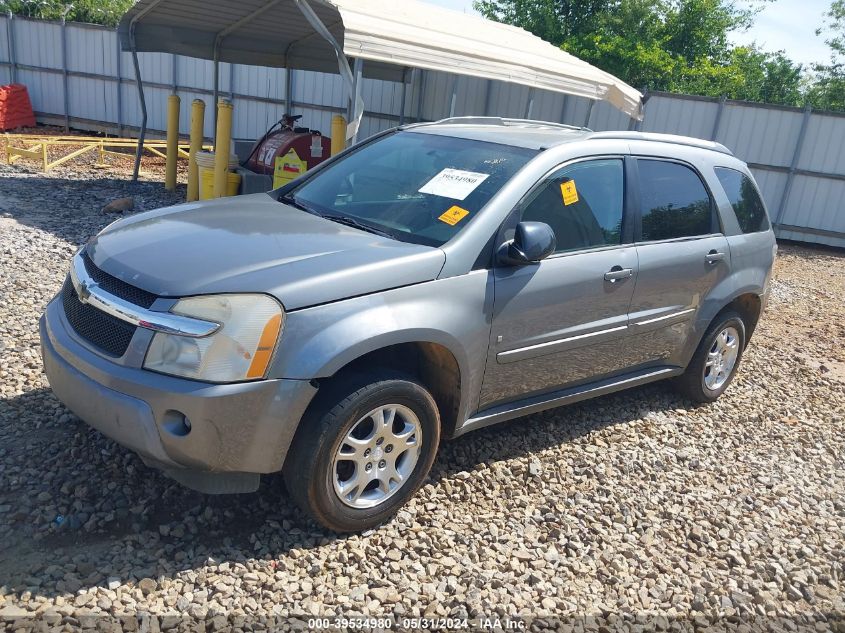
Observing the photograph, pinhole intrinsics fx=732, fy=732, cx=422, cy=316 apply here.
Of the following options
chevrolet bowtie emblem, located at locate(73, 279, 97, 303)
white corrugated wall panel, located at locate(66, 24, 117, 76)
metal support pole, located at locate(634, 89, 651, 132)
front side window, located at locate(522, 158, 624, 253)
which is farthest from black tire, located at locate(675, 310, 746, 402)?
white corrugated wall panel, located at locate(66, 24, 117, 76)

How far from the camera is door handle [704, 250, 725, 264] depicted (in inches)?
187

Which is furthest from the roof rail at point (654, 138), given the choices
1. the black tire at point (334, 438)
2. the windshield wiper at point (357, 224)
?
the black tire at point (334, 438)

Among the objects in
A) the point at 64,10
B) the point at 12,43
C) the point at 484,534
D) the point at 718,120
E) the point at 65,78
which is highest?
the point at 64,10

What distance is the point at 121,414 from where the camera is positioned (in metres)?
2.87

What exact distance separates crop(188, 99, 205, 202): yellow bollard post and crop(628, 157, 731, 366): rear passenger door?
778 centimetres

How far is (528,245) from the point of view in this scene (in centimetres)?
351

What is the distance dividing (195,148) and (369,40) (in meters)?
4.82

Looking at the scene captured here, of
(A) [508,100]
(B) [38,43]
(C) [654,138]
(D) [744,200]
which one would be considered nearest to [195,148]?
(A) [508,100]

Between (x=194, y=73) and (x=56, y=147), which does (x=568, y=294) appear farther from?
(x=194, y=73)

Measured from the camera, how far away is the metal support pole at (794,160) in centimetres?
1308

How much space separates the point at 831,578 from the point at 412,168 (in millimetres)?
Answer: 3005

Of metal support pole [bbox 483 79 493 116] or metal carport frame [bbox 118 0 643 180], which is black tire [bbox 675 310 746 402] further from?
metal support pole [bbox 483 79 493 116]

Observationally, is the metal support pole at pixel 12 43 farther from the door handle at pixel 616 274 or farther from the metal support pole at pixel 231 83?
the door handle at pixel 616 274

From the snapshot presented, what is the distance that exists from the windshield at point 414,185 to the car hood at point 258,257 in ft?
0.66
